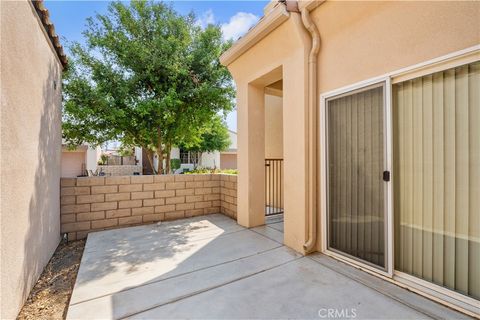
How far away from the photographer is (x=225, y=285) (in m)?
2.62

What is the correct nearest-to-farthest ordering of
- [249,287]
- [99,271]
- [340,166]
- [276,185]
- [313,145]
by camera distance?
[249,287], [99,271], [340,166], [313,145], [276,185]

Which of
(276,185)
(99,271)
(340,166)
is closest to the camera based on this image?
(99,271)

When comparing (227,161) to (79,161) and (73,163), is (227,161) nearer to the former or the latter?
(79,161)

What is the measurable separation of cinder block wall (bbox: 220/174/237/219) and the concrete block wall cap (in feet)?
8.68

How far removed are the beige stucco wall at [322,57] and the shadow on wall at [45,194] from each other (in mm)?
3246

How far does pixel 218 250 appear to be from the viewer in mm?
3633

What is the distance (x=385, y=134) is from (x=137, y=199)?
4700 millimetres

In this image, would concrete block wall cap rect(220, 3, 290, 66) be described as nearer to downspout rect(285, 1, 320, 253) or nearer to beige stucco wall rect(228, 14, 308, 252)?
beige stucco wall rect(228, 14, 308, 252)

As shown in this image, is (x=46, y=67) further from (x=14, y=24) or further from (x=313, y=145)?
(x=313, y=145)

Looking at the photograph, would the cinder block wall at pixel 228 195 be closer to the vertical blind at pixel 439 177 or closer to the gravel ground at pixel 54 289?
the gravel ground at pixel 54 289

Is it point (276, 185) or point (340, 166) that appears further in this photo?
point (276, 185)

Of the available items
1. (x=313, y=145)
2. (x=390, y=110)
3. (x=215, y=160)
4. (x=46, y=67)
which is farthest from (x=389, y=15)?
(x=215, y=160)

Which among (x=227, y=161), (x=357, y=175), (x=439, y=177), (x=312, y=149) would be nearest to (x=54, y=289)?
(x=312, y=149)

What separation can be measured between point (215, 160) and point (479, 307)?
906 inches
